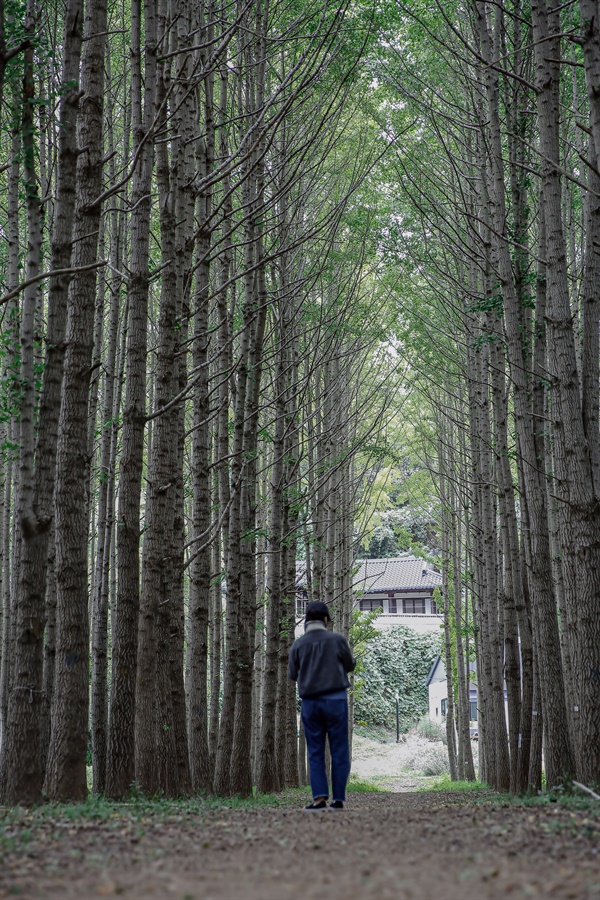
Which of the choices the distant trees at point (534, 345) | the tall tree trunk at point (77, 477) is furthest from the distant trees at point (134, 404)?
the distant trees at point (534, 345)

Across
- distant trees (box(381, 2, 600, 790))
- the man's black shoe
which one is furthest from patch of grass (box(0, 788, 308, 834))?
distant trees (box(381, 2, 600, 790))

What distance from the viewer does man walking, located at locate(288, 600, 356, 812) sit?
6.75 m

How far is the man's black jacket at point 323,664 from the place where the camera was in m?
6.74

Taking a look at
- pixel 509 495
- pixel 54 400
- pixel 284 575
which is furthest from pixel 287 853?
pixel 284 575

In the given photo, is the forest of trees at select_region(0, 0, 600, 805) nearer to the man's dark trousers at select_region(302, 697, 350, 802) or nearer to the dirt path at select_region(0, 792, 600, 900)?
the man's dark trousers at select_region(302, 697, 350, 802)

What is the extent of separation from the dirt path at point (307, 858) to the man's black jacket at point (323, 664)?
4.28ft

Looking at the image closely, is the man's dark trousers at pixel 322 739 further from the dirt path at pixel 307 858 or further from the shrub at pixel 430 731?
the shrub at pixel 430 731

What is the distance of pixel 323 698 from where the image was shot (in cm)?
677

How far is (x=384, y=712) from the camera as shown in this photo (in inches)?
1575

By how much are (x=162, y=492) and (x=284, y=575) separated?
8.15 metres

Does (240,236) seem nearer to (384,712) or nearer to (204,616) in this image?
(204,616)

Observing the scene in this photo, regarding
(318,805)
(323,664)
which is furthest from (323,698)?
(318,805)

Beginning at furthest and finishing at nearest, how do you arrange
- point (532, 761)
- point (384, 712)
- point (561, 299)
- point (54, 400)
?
point (384, 712), point (532, 761), point (561, 299), point (54, 400)

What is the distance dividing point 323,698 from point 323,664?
264mm
